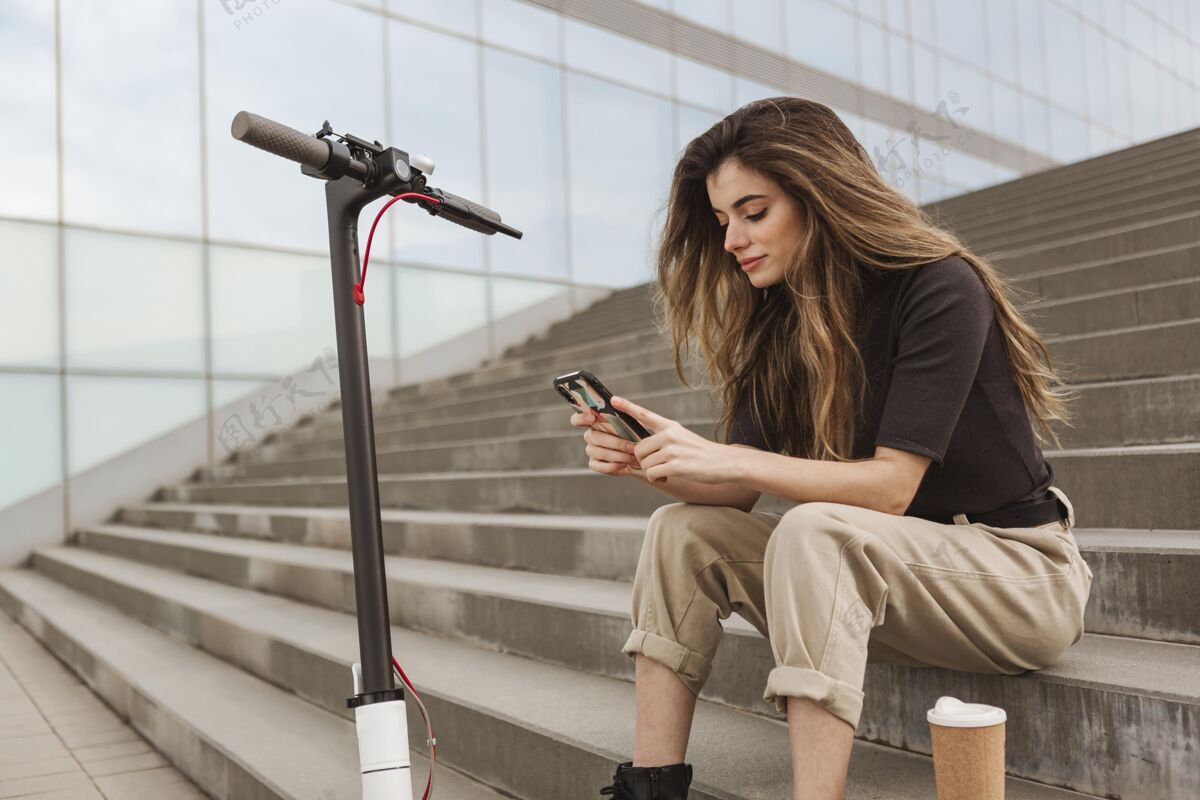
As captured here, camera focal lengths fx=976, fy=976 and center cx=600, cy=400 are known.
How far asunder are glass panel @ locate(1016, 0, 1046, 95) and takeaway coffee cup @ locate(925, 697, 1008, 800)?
54.8ft

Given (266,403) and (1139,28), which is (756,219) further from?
(1139,28)

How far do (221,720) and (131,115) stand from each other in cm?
655

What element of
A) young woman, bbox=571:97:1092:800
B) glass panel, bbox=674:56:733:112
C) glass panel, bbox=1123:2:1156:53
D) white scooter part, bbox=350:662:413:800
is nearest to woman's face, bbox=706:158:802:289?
young woman, bbox=571:97:1092:800

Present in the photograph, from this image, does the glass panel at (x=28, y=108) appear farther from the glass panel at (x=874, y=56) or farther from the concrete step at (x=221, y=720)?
the glass panel at (x=874, y=56)

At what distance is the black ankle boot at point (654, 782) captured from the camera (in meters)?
1.63

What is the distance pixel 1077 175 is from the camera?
6895 mm

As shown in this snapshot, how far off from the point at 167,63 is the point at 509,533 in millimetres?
6487

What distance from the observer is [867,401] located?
1.78 m

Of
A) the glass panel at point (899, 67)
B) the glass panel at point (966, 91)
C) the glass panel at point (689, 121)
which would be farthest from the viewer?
the glass panel at point (966, 91)

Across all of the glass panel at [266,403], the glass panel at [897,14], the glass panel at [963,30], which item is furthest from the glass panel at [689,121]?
the glass panel at [266,403]

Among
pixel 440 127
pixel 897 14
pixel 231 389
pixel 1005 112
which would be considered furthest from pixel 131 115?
pixel 1005 112

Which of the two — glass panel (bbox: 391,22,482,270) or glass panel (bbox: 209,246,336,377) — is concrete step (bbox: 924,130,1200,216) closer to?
glass panel (bbox: 391,22,482,270)

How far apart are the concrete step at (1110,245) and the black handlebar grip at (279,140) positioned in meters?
3.28

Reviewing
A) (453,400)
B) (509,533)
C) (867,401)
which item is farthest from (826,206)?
(453,400)
